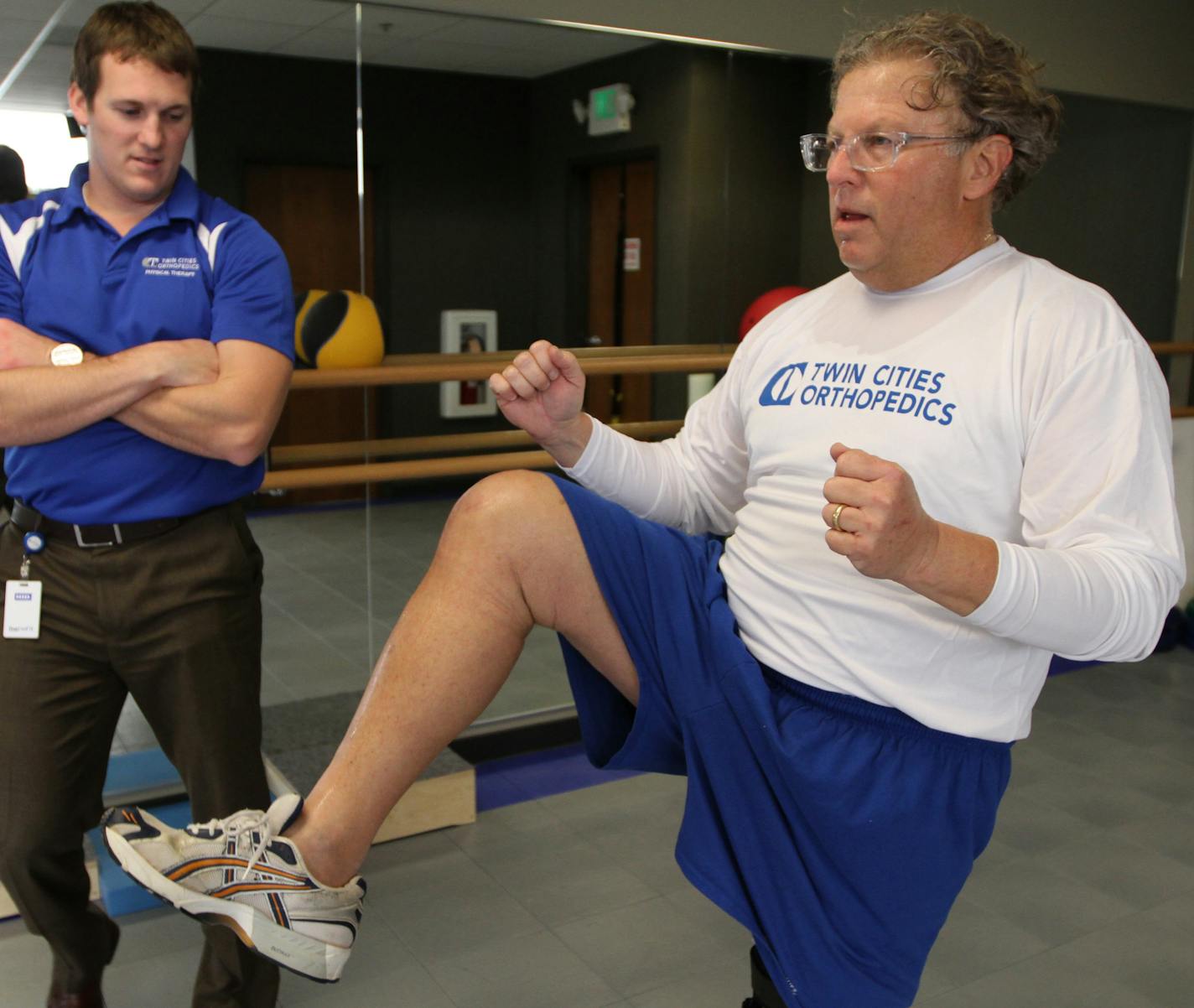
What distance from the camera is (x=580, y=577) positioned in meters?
1.43

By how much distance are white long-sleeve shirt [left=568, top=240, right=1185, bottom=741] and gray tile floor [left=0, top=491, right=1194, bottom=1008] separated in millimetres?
1157

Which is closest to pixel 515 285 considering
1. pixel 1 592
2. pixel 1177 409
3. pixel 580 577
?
pixel 1 592

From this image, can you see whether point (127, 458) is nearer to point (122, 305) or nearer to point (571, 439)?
point (122, 305)

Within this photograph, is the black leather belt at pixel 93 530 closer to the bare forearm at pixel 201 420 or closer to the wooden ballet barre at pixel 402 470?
the bare forearm at pixel 201 420

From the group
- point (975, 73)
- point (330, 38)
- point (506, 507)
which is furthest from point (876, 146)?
point (330, 38)

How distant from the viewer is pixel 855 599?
1467mm

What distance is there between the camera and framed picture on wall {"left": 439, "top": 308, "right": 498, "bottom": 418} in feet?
10.6

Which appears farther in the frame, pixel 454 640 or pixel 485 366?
pixel 485 366

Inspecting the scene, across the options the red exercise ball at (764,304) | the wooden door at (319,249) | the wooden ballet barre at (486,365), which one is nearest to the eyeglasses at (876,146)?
the wooden ballet barre at (486,365)

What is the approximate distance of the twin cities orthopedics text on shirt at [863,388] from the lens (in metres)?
1.44

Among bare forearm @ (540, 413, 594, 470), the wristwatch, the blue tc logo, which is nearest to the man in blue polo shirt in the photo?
the wristwatch

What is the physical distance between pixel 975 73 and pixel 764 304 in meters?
2.02

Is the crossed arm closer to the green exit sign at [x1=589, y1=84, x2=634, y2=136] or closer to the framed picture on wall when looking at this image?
the framed picture on wall

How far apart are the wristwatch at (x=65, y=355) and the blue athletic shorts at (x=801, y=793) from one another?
834mm
